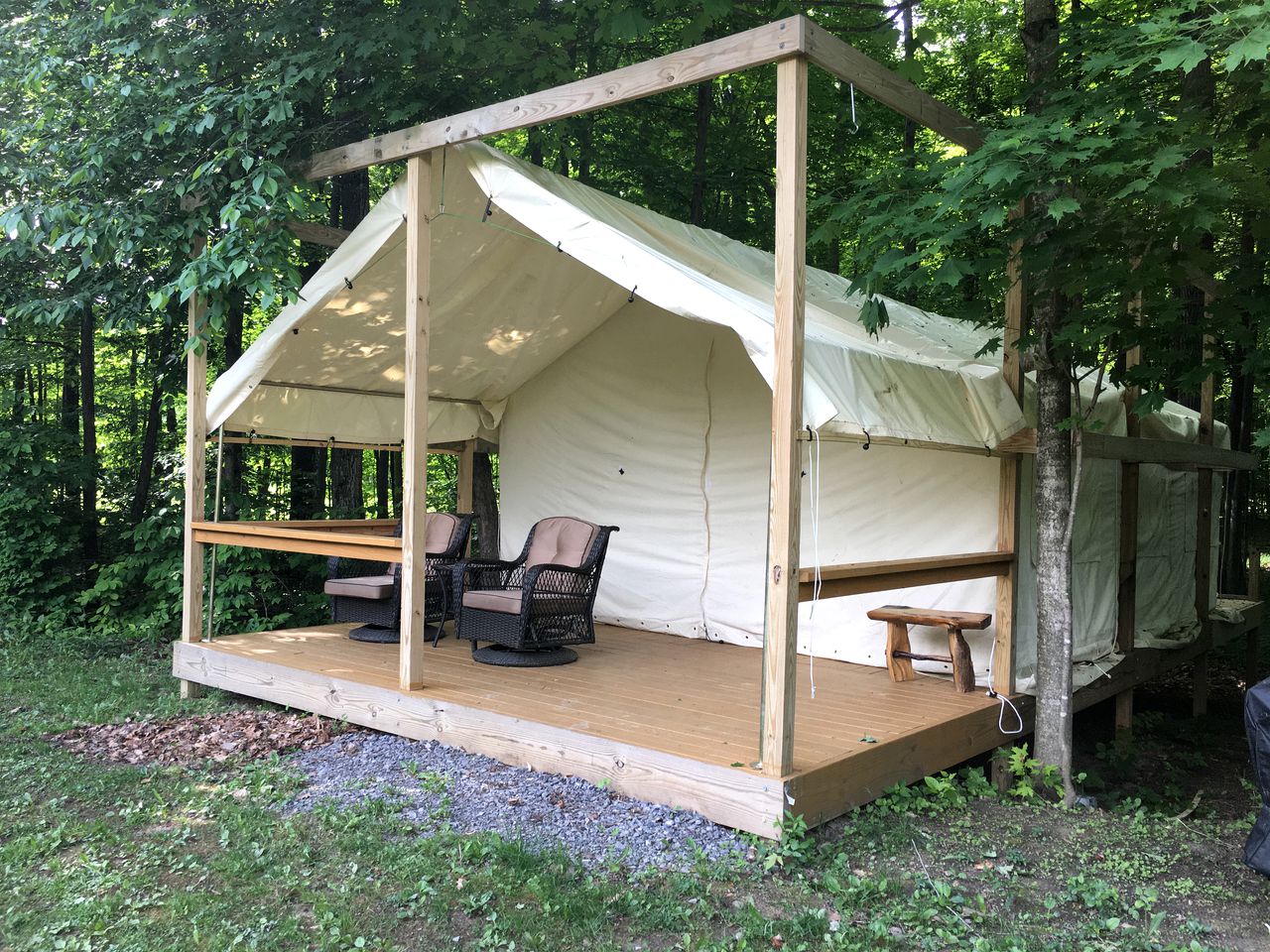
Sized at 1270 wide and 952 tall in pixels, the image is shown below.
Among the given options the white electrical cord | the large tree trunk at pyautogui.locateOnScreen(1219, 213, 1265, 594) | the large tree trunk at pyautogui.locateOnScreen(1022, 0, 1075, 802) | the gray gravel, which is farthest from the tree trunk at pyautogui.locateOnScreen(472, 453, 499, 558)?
the large tree trunk at pyautogui.locateOnScreen(1219, 213, 1265, 594)

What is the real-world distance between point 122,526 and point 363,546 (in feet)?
18.4

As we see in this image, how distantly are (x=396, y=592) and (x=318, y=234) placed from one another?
2.29 metres

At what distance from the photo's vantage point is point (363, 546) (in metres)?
4.93

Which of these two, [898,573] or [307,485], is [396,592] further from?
[307,485]

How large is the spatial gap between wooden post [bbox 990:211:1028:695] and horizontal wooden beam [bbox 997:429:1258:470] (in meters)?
0.22

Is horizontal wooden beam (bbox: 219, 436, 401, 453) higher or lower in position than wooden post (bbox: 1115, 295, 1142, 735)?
higher

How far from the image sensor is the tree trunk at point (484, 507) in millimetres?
8234

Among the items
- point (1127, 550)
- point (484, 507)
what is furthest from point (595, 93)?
point (484, 507)

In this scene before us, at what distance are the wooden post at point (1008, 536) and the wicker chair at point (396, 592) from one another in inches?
125

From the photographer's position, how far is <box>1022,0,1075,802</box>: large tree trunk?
14.4ft

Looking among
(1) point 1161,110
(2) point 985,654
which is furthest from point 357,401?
(1) point 1161,110

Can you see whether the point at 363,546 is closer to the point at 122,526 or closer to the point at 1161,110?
the point at 1161,110

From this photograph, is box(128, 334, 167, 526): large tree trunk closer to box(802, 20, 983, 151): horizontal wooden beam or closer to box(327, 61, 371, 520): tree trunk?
box(327, 61, 371, 520): tree trunk

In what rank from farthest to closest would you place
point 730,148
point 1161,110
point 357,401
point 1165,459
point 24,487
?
point 730,148
point 24,487
point 357,401
point 1165,459
point 1161,110
